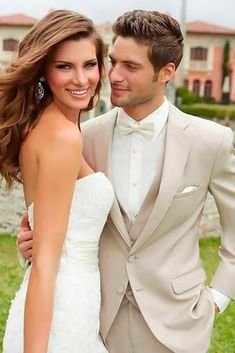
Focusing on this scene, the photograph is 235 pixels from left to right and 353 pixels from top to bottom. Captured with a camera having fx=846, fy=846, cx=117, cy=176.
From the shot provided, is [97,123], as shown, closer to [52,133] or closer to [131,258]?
[52,133]

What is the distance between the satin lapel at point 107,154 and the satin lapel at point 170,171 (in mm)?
93

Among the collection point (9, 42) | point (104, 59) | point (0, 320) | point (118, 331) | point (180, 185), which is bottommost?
point (9, 42)

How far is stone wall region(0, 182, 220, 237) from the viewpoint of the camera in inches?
504

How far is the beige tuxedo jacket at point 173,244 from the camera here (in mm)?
3299

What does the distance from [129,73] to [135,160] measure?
0.34 metres

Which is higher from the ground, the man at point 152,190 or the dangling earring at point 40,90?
the dangling earring at point 40,90

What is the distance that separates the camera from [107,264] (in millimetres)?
3334

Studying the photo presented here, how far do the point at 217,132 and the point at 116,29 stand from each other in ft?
1.88

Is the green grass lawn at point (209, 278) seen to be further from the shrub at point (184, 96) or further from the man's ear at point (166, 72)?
the shrub at point (184, 96)

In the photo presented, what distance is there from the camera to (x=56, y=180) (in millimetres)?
2967

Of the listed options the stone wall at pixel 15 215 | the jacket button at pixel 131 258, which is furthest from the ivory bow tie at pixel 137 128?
the stone wall at pixel 15 215

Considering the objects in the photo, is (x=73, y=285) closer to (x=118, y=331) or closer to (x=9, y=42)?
(x=118, y=331)

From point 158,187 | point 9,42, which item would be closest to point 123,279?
point 158,187

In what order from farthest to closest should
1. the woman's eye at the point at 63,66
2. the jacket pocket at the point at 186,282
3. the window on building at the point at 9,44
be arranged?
the window on building at the point at 9,44 < the jacket pocket at the point at 186,282 < the woman's eye at the point at 63,66
